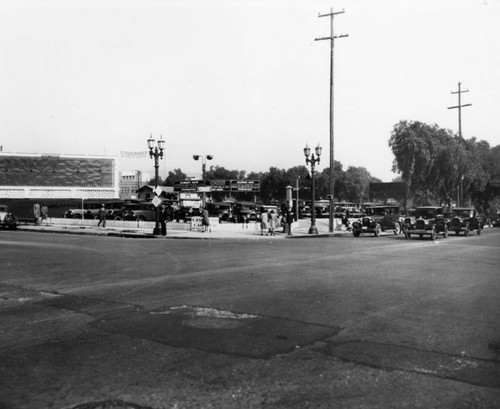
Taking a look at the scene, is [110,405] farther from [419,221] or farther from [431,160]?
[431,160]

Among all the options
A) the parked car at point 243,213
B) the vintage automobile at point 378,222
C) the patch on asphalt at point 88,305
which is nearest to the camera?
the patch on asphalt at point 88,305

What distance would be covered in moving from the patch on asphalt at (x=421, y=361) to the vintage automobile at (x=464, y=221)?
2677 centimetres

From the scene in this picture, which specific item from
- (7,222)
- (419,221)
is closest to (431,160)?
(419,221)

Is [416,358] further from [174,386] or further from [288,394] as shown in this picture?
[174,386]

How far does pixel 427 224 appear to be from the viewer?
26.1 m

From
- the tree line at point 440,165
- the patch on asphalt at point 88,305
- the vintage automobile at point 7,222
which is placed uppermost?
the tree line at point 440,165

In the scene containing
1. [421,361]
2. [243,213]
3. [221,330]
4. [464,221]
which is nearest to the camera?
[421,361]

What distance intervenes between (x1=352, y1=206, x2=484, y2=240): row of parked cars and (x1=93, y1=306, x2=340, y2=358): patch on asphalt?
20.8 m

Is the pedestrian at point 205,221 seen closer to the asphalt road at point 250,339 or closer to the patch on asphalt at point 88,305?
the asphalt road at point 250,339

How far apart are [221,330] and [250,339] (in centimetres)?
60

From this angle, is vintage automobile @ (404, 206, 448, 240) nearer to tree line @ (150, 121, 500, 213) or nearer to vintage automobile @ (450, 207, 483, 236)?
vintage automobile @ (450, 207, 483, 236)

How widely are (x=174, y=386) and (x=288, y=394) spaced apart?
105cm

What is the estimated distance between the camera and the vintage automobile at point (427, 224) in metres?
25.9

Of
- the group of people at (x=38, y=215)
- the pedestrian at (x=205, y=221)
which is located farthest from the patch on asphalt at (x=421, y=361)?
the group of people at (x=38, y=215)
